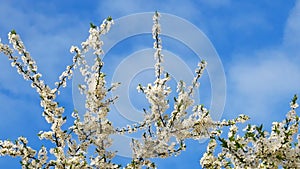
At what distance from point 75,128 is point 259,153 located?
3.31 metres

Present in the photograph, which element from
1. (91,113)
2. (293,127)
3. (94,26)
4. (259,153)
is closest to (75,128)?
(91,113)

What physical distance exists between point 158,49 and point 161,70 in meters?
0.40

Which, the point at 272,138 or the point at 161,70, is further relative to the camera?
the point at 161,70

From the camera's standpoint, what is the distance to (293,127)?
862cm

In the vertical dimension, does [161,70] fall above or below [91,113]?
above

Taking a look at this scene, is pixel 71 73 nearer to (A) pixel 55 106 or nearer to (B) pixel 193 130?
(A) pixel 55 106

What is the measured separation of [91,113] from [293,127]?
3.65 metres

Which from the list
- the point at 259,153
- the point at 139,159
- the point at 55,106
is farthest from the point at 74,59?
the point at 259,153

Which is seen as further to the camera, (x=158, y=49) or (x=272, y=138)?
(x=158, y=49)

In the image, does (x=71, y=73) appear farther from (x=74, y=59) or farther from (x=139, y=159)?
(x=139, y=159)

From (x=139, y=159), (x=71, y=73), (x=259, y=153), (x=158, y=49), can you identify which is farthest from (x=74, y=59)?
(x=259, y=153)

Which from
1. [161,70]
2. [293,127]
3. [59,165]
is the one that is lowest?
[59,165]

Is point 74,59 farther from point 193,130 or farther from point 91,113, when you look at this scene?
point 193,130

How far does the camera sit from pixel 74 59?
887cm
